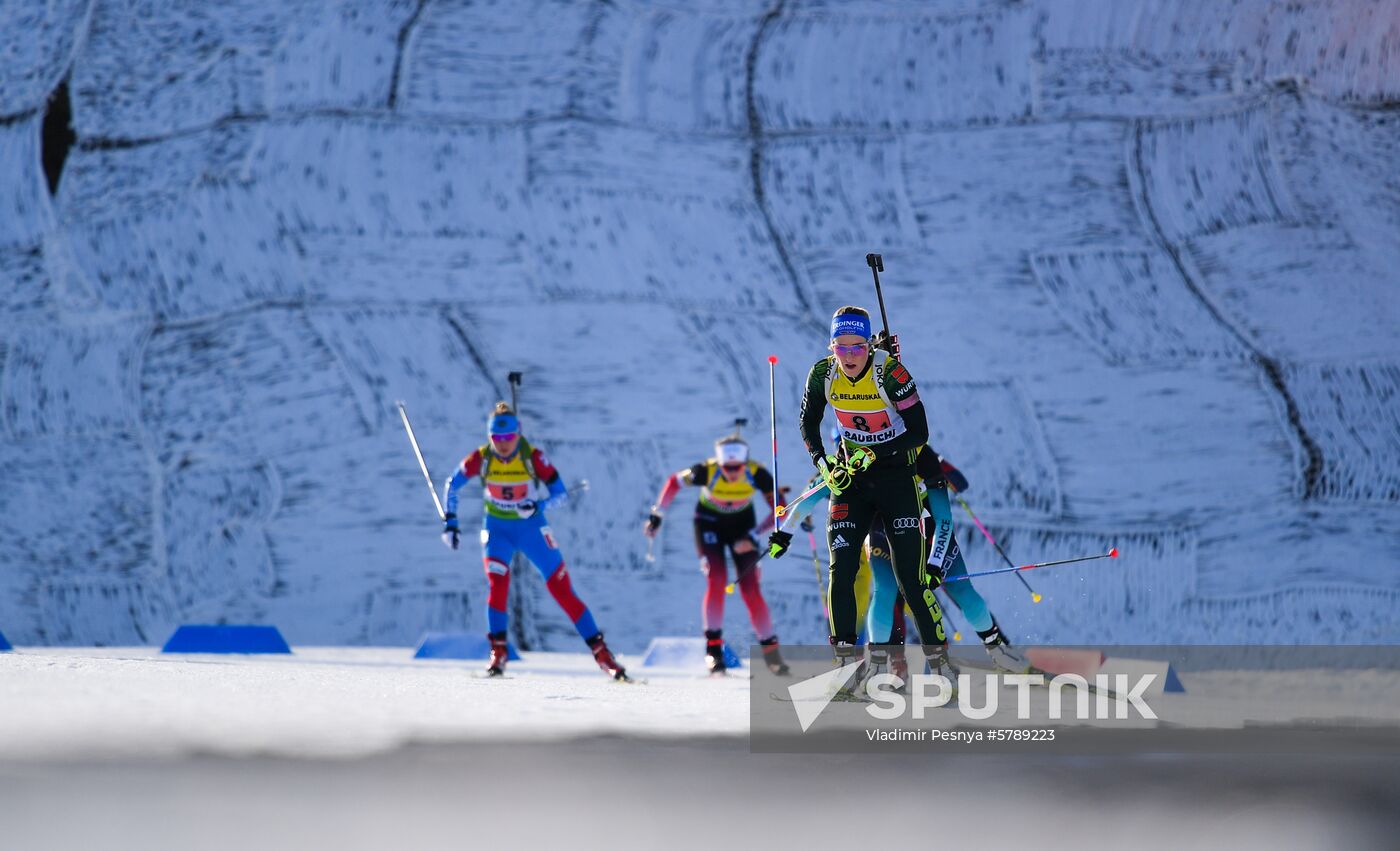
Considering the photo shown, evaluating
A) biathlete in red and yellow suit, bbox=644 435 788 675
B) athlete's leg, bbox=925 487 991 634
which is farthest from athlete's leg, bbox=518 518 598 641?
athlete's leg, bbox=925 487 991 634

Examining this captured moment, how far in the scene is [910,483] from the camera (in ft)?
16.7

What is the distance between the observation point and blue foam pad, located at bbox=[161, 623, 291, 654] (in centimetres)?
880

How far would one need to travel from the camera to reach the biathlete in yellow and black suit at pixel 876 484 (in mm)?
4992

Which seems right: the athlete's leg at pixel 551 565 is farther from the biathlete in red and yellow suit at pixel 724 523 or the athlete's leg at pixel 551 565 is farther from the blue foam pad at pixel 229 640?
the blue foam pad at pixel 229 640

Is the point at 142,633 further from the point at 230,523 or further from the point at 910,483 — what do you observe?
the point at 910,483

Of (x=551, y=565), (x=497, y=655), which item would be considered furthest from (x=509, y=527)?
(x=497, y=655)

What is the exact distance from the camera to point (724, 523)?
789cm

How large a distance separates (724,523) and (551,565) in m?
1.39

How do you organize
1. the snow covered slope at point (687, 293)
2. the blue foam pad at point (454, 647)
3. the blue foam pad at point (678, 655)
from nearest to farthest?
the blue foam pad at point (678, 655), the blue foam pad at point (454, 647), the snow covered slope at point (687, 293)

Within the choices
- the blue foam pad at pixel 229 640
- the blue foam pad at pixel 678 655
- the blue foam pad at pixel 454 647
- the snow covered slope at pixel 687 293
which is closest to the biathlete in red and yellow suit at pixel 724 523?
the blue foam pad at pixel 678 655

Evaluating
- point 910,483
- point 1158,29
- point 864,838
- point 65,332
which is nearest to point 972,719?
point 910,483

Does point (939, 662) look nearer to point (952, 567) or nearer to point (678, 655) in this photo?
point (952, 567)

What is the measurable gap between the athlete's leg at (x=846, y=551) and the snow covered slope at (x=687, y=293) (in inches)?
249

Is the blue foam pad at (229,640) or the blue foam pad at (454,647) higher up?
the blue foam pad at (229,640)
